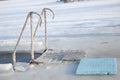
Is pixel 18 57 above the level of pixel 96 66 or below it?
below

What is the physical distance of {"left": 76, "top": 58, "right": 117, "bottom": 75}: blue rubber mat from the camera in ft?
17.0

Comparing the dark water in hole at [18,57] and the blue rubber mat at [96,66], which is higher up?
the blue rubber mat at [96,66]

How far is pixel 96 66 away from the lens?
A: 5.48 meters

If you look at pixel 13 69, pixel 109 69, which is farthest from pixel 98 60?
pixel 13 69

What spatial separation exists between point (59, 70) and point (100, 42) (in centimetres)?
260

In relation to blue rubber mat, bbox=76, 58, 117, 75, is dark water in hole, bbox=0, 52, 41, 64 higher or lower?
lower

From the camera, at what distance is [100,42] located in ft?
26.0

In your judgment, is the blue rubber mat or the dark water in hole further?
the dark water in hole

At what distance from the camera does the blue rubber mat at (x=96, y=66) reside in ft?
17.0

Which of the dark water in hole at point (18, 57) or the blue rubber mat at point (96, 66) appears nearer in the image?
the blue rubber mat at point (96, 66)

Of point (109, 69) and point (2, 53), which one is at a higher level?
point (109, 69)

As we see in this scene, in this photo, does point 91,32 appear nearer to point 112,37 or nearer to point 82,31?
point 82,31

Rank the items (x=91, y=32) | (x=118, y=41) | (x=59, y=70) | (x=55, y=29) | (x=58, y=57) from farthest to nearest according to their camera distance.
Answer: (x=55, y=29) → (x=91, y=32) → (x=118, y=41) → (x=58, y=57) → (x=59, y=70)

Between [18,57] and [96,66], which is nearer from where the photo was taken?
[96,66]
